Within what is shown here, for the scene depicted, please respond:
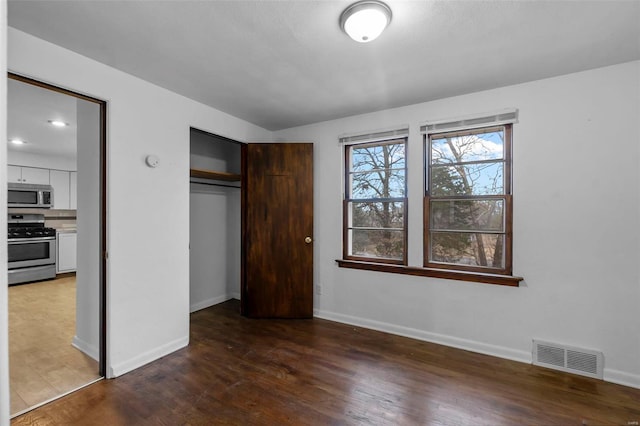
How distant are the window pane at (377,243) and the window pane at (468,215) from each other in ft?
1.42

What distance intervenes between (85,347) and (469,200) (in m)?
3.80

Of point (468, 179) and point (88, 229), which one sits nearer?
point (88, 229)

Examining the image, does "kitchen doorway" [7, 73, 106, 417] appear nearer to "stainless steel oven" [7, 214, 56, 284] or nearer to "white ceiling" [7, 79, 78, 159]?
"white ceiling" [7, 79, 78, 159]

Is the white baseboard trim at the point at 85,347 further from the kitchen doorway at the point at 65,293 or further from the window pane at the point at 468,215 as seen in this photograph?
the window pane at the point at 468,215

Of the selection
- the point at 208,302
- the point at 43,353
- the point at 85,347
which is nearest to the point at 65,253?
the point at 208,302

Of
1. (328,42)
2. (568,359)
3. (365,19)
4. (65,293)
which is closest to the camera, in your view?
(365,19)

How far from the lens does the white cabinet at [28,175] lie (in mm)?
5047

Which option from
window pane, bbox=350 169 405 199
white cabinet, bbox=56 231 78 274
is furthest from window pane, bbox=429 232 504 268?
white cabinet, bbox=56 231 78 274

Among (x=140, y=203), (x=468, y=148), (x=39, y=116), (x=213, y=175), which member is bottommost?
(x=140, y=203)

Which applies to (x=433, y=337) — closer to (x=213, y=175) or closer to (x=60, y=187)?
(x=213, y=175)

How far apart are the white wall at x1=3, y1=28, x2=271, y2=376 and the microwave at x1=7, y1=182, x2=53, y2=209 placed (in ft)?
14.6

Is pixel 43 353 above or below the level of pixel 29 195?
below

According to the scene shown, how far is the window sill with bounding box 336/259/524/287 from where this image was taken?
2.57m

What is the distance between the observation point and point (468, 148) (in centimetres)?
281
